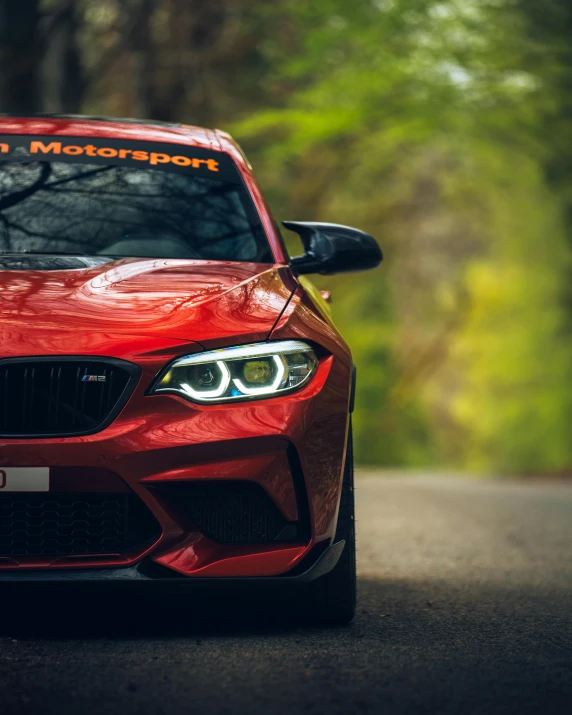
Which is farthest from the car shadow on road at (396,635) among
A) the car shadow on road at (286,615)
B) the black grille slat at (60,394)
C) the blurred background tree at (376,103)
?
the blurred background tree at (376,103)

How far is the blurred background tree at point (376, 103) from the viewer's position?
20312 millimetres

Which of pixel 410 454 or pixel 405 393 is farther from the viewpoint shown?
pixel 410 454

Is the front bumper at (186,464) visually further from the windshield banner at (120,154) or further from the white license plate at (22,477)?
the windshield banner at (120,154)

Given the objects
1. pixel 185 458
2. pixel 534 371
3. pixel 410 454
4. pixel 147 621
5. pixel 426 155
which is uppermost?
pixel 185 458

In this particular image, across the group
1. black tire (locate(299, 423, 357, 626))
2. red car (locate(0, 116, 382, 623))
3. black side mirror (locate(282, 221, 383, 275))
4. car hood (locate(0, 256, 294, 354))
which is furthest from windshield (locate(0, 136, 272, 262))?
black tire (locate(299, 423, 357, 626))

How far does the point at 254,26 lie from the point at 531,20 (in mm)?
4446

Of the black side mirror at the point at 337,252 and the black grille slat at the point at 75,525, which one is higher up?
the black side mirror at the point at 337,252

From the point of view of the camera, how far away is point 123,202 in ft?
18.0

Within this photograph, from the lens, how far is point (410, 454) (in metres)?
46.8

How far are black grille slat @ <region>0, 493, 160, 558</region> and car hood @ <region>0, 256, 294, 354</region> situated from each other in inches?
20.3

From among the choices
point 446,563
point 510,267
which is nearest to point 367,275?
point 510,267

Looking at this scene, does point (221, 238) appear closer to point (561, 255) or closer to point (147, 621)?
point (147, 621)

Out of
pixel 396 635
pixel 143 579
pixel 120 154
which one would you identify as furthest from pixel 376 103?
pixel 143 579

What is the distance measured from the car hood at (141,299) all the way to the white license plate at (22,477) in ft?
1.31
